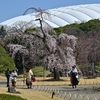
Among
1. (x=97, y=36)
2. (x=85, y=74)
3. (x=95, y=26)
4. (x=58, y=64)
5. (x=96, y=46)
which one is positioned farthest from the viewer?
(x=95, y=26)

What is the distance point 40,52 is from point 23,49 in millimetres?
1819

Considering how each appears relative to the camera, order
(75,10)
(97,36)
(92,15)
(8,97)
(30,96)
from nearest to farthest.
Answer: (8,97) < (30,96) < (97,36) < (92,15) < (75,10)

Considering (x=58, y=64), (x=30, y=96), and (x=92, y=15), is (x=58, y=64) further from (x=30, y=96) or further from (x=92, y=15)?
(x=92, y=15)

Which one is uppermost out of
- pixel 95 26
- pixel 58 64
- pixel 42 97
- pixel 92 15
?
pixel 92 15

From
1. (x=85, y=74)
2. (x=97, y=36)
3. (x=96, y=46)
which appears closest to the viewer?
(x=85, y=74)

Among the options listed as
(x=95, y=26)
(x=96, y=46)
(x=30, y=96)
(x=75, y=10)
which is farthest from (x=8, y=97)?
(x=75, y=10)

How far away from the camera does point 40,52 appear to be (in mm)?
31672

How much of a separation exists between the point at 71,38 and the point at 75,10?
56.3 meters

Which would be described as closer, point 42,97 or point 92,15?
point 42,97

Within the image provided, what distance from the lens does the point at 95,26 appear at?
6228 cm

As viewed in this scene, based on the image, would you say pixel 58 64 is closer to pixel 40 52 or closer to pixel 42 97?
pixel 40 52

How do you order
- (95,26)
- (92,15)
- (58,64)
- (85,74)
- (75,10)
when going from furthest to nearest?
(75,10) → (92,15) → (95,26) → (85,74) → (58,64)

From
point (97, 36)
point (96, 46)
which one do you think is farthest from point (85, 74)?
point (97, 36)

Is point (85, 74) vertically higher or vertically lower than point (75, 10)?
lower
